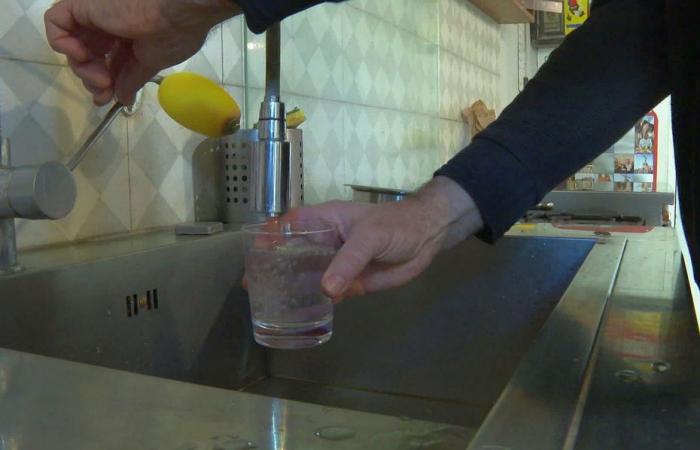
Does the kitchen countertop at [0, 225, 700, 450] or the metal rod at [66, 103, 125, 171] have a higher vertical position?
the metal rod at [66, 103, 125, 171]

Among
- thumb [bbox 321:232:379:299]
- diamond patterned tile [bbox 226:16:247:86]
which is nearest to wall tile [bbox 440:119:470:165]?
diamond patterned tile [bbox 226:16:247:86]

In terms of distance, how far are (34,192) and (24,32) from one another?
306mm

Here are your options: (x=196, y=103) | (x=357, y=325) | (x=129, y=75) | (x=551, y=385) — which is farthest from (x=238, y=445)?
(x=357, y=325)

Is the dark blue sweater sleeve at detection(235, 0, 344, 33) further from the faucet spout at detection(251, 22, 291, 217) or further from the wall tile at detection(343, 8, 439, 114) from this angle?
the wall tile at detection(343, 8, 439, 114)

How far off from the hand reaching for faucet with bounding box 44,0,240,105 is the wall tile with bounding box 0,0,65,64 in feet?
0.63

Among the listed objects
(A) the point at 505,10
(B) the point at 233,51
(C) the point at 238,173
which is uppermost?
(A) the point at 505,10

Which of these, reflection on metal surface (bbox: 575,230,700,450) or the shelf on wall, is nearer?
reflection on metal surface (bbox: 575,230,700,450)

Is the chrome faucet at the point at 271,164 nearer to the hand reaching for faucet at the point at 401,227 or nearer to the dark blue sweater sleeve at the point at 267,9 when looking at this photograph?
the hand reaching for faucet at the point at 401,227

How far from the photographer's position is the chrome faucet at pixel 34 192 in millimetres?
638

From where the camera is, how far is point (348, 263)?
0.51 meters

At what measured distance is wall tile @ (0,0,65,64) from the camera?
0.82 m

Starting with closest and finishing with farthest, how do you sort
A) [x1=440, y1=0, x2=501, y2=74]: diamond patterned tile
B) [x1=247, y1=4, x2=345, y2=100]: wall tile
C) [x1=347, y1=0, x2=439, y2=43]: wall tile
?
[x1=247, y1=4, x2=345, y2=100]: wall tile < [x1=347, y1=0, x2=439, y2=43]: wall tile < [x1=440, y1=0, x2=501, y2=74]: diamond patterned tile

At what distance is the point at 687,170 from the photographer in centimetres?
54

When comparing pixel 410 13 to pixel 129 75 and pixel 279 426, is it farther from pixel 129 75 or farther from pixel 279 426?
pixel 279 426
